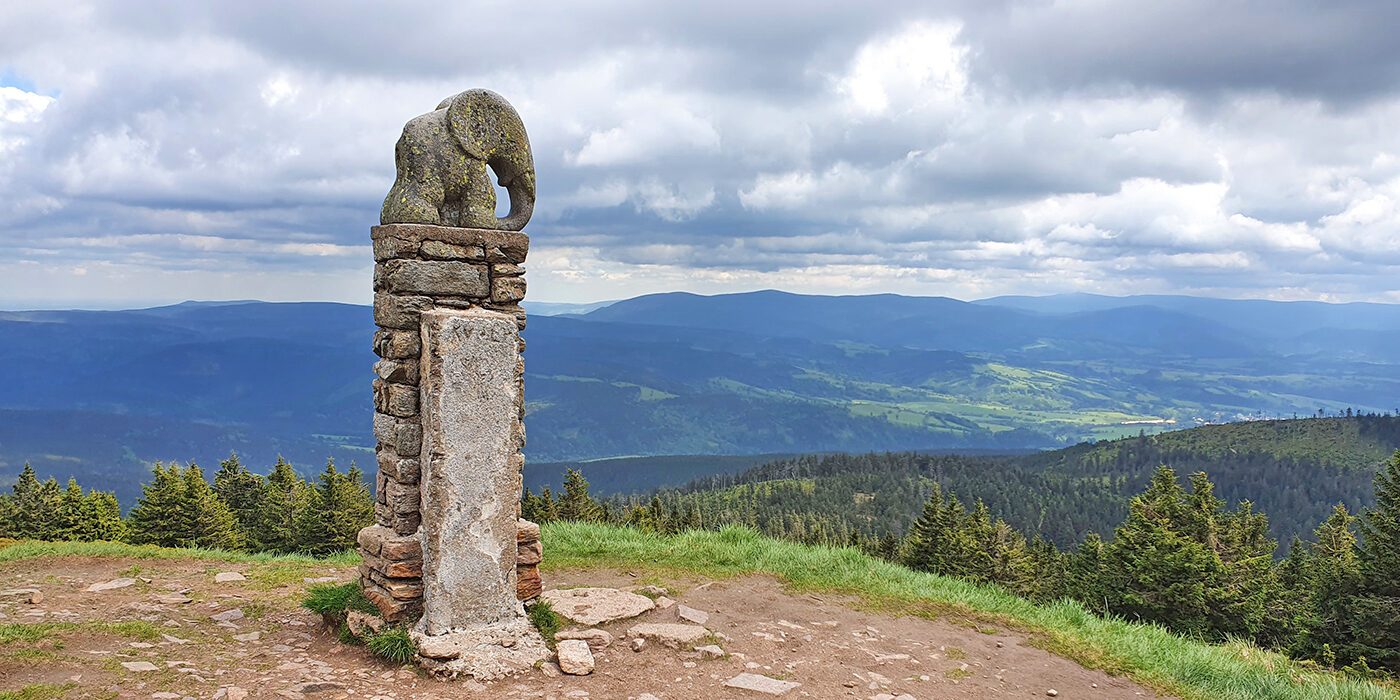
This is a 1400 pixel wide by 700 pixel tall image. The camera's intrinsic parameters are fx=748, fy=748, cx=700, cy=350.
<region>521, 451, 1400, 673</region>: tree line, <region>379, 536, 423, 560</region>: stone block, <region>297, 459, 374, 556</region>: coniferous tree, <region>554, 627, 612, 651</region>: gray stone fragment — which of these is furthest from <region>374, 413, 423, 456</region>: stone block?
<region>297, 459, 374, 556</region>: coniferous tree

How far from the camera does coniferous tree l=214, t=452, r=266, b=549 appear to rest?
141 ft

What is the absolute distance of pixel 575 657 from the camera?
8.23 m

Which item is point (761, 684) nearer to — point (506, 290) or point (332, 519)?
point (506, 290)

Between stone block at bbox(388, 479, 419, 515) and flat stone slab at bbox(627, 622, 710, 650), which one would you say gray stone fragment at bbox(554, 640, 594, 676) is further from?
stone block at bbox(388, 479, 419, 515)

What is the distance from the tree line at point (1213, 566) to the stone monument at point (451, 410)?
11380 millimetres

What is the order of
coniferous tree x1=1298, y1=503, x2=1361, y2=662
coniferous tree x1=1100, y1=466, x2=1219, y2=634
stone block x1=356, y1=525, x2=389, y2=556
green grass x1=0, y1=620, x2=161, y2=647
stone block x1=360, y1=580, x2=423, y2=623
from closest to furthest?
green grass x1=0, y1=620, x2=161, y2=647, stone block x1=360, y1=580, x2=423, y2=623, stone block x1=356, y1=525, x2=389, y2=556, coniferous tree x1=1298, y1=503, x2=1361, y2=662, coniferous tree x1=1100, y1=466, x2=1219, y2=634

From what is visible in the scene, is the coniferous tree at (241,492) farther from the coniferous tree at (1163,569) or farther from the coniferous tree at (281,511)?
the coniferous tree at (1163,569)

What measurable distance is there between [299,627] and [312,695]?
2.66 meters

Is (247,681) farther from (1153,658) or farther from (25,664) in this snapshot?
(1153,658)

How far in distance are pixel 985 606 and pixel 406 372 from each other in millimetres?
9005

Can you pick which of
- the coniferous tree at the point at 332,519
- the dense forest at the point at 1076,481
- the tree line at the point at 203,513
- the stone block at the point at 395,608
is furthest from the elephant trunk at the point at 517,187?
the dense forest at the point at 1076,481

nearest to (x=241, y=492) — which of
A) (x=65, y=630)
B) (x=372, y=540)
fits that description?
(x=65, y=630)

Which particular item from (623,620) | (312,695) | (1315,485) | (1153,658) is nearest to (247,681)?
(312,695)

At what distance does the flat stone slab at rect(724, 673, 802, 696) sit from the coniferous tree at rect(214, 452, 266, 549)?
41.6 m
